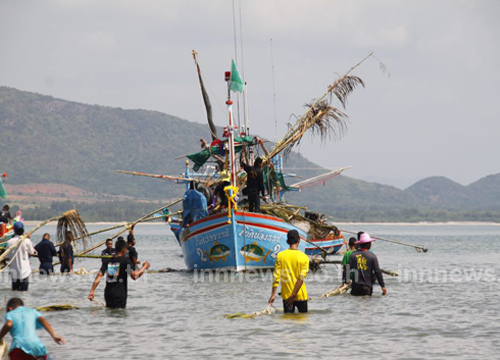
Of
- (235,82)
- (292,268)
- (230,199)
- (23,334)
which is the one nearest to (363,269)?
(292,268)

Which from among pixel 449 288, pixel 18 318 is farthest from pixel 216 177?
pixel 18 318

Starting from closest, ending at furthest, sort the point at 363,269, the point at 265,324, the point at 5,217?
the point at 265,324
the point at 363,269
the point at 5,217

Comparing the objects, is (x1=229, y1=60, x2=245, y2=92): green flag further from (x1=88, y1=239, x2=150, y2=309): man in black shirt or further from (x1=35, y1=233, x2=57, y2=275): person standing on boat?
(x1=88, y1=239, x2=150, y2=309): man in black shirt

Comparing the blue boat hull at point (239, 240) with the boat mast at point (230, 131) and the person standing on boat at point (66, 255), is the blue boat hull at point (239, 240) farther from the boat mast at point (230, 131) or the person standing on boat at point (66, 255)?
the person standing on boat at point (66, 255)

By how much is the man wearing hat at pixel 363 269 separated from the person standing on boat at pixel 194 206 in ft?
37.6

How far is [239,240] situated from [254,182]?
200 cm

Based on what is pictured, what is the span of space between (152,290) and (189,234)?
5.93 m

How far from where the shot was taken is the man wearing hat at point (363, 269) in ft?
59.9

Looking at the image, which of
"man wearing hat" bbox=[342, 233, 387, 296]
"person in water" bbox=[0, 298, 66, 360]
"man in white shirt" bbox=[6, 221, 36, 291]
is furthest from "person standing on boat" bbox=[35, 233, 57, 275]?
"person in water" bbox=[0, 298, 66, 360]

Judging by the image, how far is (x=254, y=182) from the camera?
2883cm

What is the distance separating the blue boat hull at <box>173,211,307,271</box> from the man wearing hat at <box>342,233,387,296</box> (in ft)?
32.4

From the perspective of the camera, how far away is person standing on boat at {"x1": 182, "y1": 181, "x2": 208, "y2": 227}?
30453 millimetres

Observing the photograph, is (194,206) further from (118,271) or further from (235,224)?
(118,271)

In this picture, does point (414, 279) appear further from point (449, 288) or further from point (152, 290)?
point (152, 290)
